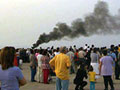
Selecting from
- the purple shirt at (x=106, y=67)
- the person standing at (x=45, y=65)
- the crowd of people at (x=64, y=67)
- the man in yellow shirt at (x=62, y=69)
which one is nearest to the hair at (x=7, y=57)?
the crowd of people at (x=64, y=67)

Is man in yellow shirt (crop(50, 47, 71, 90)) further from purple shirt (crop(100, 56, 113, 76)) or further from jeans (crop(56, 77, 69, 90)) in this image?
purple shirt (crop(100, 56, 113, 76))

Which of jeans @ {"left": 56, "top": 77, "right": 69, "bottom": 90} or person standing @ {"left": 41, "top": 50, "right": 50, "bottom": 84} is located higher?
person standing @ {"left": 41, "top": 50, "right": 50, "bottom": 84}

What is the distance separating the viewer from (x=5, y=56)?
3.75 metres

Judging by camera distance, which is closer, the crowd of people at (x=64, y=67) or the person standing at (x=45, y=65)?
the crowd of people at (x=64, y=67)

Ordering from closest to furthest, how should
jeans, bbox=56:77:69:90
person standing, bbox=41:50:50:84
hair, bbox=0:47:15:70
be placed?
hair, bbox=0:47:15:70 → jeans, bbox=56:77:69:90 → person standing, bbox=41:50:50:84

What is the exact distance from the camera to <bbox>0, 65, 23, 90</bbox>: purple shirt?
3830 mm

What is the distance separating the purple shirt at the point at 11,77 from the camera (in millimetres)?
3830

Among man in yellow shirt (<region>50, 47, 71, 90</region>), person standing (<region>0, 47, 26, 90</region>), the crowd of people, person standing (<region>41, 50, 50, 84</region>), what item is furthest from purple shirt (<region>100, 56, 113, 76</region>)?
person standing (<region>0, 47, 26, 90</region>)

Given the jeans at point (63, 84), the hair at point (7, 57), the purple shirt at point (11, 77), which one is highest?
the hair at point (7, 57)

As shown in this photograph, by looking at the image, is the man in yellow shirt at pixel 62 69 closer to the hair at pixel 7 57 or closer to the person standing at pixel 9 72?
the person standing at pixel 9 72

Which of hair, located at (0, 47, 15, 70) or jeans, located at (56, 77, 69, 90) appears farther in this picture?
jeans, located at (56, 77, 69, 90)

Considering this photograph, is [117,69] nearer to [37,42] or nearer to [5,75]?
[5,75]

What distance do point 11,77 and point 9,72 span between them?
3.5 inches

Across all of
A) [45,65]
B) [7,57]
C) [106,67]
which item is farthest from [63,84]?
[45,65]
